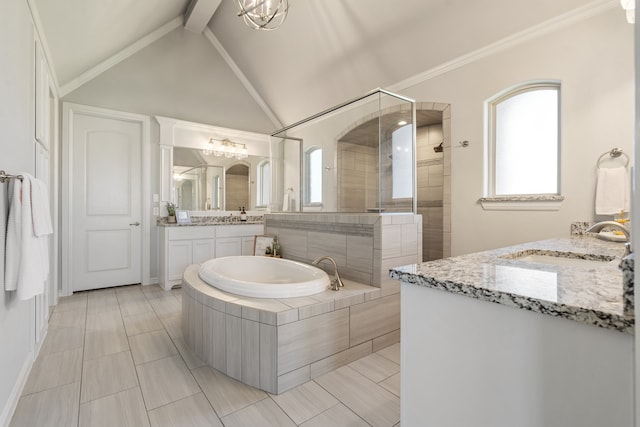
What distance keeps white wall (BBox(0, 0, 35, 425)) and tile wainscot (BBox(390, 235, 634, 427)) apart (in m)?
1.92

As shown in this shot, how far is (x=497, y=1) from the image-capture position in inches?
96.9

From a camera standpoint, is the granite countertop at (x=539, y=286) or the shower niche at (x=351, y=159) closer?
the granite countertop at (x=539, y=286)

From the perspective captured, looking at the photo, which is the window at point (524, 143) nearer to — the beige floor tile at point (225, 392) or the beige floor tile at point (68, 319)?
the beige floor tile at point (225, 392)

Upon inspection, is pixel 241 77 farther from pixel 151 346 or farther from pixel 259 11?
pixel 151 346

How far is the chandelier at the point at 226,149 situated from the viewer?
15.2ft

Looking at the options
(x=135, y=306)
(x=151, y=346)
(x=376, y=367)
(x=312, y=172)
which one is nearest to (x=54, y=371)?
(x=151, y=346)

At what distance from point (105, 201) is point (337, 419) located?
3.95 meters

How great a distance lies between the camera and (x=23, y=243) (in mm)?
1507

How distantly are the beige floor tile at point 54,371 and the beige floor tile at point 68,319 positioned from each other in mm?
598

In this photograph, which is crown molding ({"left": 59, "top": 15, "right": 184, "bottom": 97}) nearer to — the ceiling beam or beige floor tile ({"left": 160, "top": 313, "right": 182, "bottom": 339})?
the ceiling beam

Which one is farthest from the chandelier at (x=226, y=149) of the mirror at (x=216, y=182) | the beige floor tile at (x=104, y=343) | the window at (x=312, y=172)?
the beige floor tile at (x=104, y=343)

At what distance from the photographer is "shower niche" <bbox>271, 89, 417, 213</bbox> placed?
2.74 metres

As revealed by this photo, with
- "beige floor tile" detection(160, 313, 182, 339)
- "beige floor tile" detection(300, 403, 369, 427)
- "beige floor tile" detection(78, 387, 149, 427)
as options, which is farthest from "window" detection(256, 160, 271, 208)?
"beige floor tile" detection(300, 403, 369, 427)

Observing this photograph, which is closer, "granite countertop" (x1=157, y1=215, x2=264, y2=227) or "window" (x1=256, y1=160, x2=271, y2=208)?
"granite countertop" (x1=157, y1=215, x2=264, y2=227)
